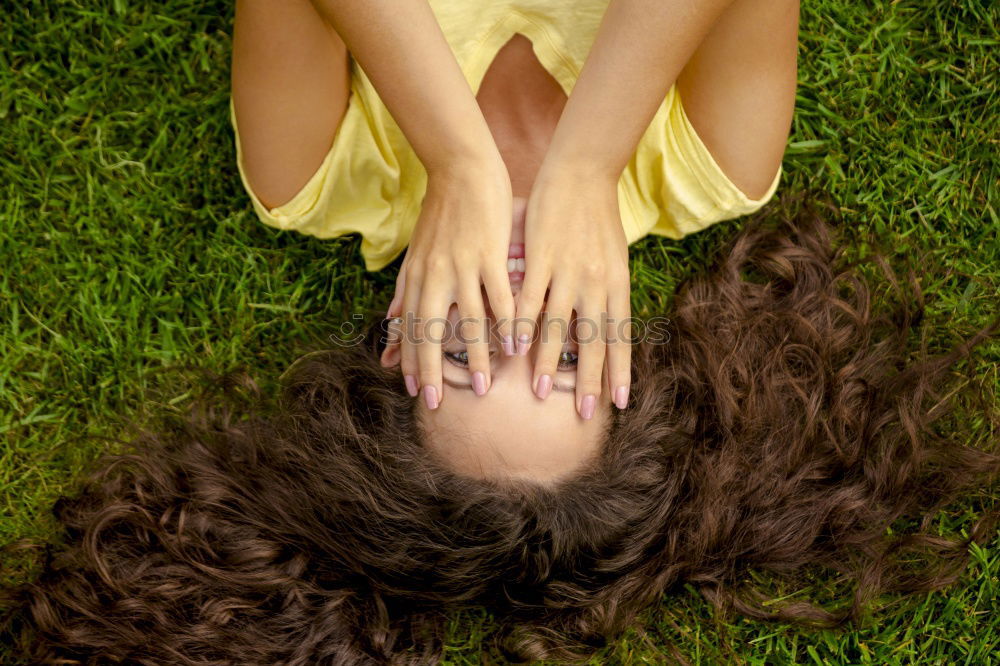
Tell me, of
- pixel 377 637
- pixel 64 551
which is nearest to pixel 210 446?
pixel 64 551

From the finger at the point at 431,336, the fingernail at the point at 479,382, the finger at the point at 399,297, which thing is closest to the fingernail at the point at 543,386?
the fingernail at the point at 479,382

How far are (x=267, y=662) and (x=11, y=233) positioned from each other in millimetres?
1345

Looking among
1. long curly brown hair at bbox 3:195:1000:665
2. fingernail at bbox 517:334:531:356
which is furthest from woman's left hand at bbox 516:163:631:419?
long curly brown hair at bbox 3:195:1000:665

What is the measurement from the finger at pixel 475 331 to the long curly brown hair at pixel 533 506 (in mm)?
232

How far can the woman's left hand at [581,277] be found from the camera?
67.0 inches

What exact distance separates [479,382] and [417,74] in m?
0.66

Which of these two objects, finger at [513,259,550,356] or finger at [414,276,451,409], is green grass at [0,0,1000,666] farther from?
finger at [513,259,550,356]

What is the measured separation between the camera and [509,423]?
163 cm

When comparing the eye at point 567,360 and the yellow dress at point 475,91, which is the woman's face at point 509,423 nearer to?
the eye at point 567,360

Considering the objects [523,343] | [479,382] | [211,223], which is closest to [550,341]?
[523,343]

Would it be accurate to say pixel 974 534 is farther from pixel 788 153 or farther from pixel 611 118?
pixel 611 118

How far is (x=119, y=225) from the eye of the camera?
2287 mm

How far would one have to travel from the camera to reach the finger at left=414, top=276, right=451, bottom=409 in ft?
5.58

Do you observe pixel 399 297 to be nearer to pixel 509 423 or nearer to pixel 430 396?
pixel 430 396
